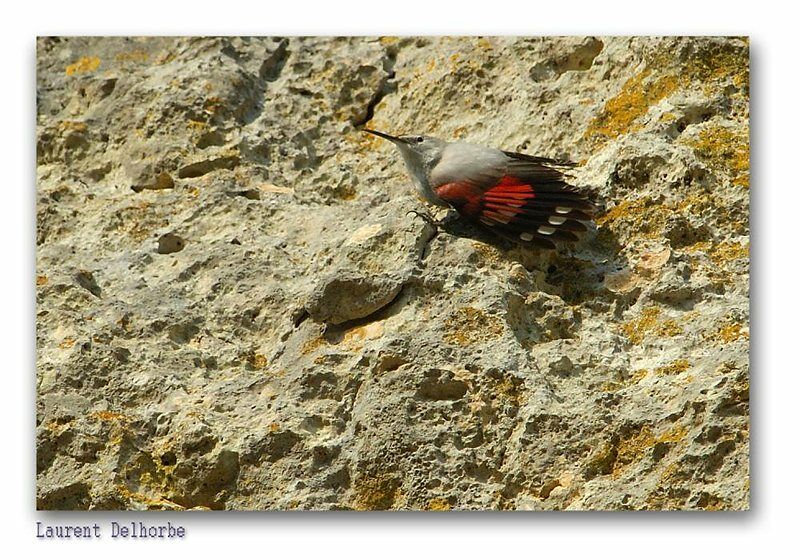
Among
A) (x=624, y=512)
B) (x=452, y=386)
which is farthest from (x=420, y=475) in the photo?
(x=624, y=512)

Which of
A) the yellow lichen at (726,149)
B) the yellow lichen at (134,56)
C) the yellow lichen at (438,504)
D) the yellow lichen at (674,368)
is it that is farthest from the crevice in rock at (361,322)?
the yellow lichen at (134,56)

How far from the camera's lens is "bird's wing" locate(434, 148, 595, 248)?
4.03 m

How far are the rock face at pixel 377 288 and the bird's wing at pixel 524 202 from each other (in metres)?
0.09

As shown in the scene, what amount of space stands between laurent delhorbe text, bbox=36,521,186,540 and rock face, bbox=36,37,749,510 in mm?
76

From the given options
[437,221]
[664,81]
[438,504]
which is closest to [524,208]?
[437,221]

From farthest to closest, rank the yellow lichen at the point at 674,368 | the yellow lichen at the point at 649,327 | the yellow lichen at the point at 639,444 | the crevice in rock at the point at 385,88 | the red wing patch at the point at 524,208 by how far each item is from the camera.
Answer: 1. the crevice in rock at the point at 385,88
2. the red wing patch at the point at 524,208
3. the yellow lichen at the point at 649,327
4. the yellow lichen at the point at 674,368
5. the yellow lichen at the point at 639,444

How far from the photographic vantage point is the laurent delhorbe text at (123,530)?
385 cm

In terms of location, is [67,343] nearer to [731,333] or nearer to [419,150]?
[419,150]

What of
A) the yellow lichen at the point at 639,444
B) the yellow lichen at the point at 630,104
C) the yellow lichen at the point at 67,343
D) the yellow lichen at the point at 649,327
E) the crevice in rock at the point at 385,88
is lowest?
the yellow lichen at the point at 639,444

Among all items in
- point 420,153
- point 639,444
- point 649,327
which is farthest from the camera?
point 420,153

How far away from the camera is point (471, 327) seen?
3.87 meters

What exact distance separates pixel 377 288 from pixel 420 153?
56 cm

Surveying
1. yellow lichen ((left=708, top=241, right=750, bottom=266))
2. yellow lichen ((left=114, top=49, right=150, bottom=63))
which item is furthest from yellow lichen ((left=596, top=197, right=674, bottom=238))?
yellow lichen ((left=114, top=49, right=150, bottom=63))

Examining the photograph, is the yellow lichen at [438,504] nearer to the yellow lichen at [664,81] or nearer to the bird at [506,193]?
the bird at [506,193]
